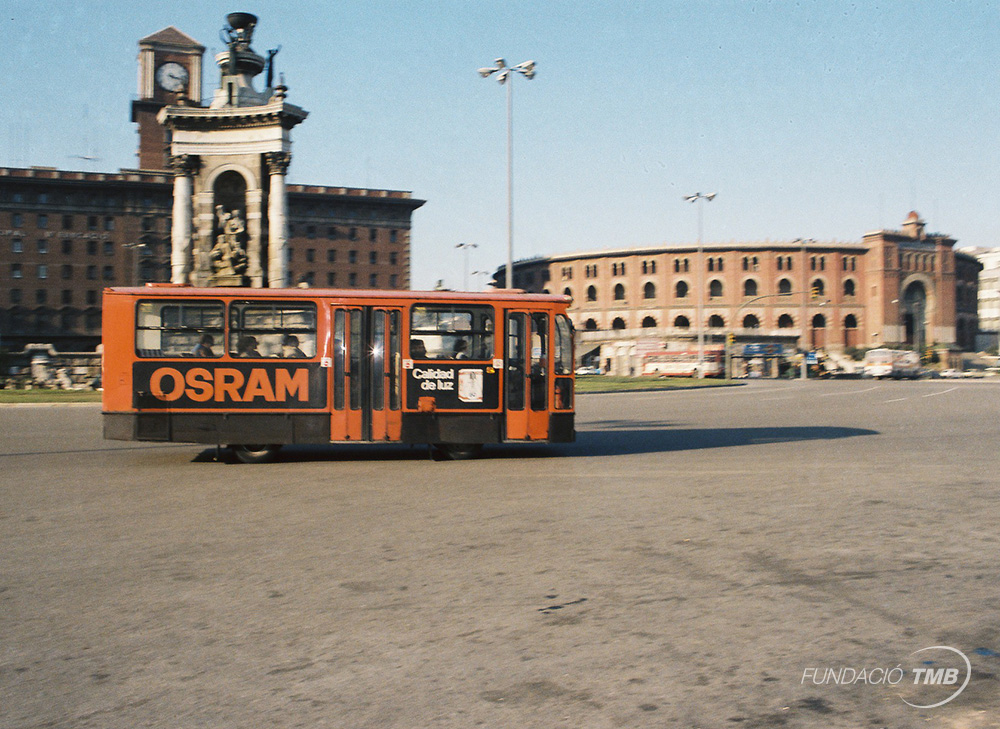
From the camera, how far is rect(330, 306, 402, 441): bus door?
43.3 ft

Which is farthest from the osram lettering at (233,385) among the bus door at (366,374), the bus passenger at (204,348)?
the bus door at (366,374)

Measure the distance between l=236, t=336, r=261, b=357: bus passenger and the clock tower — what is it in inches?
3300

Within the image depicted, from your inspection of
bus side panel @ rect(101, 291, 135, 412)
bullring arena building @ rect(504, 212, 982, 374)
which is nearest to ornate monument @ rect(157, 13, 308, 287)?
bus side panel @ rect(101, 291, 135, 412)

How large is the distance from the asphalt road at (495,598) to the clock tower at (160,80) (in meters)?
88.8

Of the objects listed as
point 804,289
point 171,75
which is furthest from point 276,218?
point 804,289

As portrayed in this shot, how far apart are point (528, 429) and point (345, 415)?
2.74 m

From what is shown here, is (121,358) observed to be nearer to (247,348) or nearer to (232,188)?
(247,348)

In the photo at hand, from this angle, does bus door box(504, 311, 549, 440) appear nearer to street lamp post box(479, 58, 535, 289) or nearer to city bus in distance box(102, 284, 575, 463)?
city bus in distance box(102, 284, 575, 463)

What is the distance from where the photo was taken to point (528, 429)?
13539 millimetres

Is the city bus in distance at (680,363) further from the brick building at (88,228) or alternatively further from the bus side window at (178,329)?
the bus side window at (178,329)

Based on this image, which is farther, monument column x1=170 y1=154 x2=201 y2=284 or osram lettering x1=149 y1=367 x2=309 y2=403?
monument column x1=170 y1=154 x2=201 y2=284

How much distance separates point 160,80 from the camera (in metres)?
91.0

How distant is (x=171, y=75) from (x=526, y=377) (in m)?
90.1

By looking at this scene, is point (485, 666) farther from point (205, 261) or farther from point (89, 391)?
point (89, 391)
